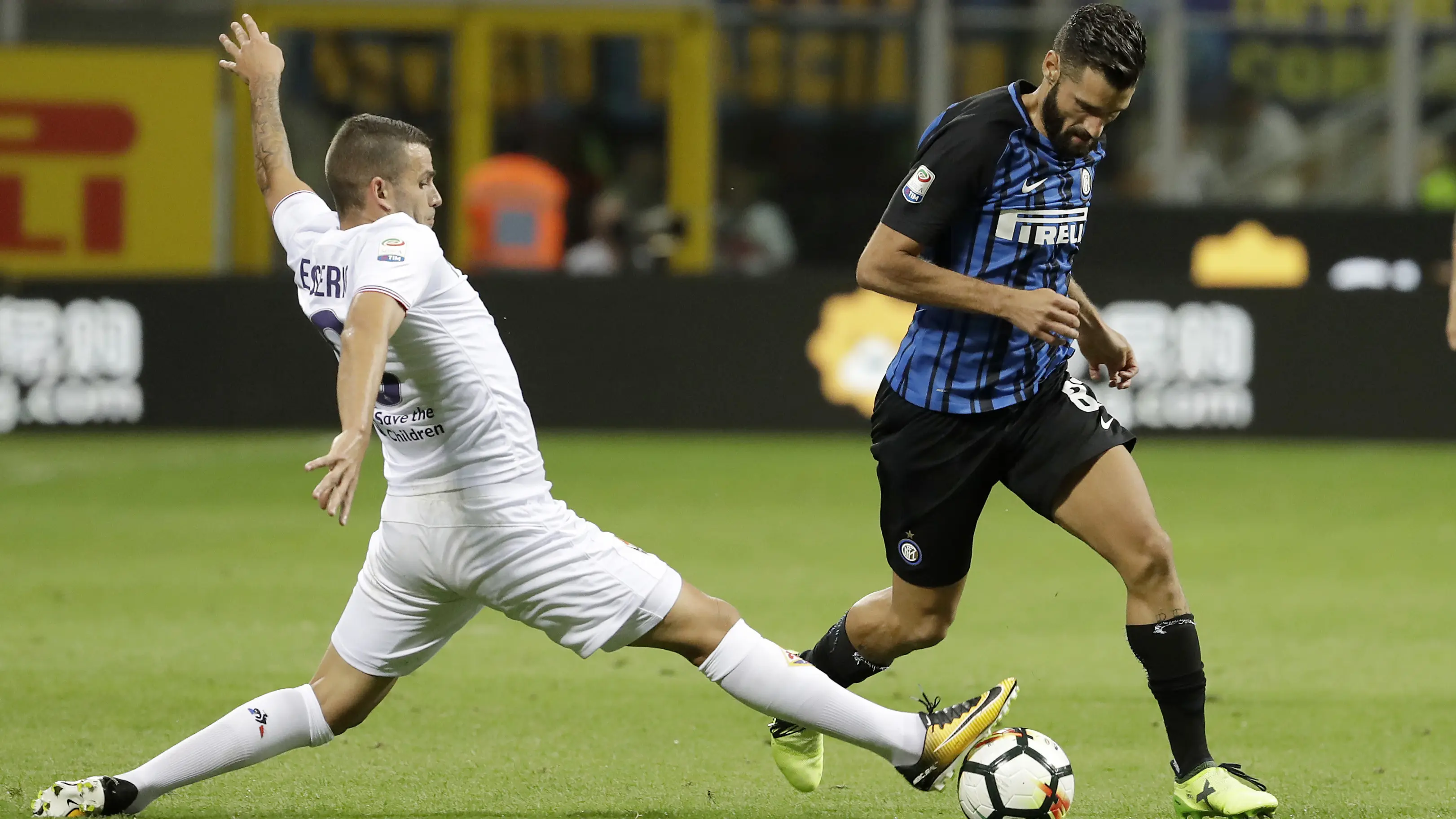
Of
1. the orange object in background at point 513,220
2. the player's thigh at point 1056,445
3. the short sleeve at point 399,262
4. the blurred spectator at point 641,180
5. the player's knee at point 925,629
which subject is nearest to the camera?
the short sleeve at point 399,262

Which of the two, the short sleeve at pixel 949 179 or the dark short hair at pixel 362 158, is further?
the short sleeve at pixel 949 179

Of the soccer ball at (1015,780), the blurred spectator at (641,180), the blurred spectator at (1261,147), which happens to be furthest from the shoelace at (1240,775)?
the blurred spectator at (1261,147)

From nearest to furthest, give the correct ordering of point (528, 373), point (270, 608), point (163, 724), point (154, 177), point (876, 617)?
point (876, 617) → point (163, 724) → point (270, 608) → point (528, 373) → point (154, 177)

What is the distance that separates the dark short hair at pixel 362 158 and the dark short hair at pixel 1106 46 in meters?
1.68

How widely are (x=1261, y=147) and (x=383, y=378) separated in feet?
60.3

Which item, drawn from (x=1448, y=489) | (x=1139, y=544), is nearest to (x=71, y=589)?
(x=1139, y=544)

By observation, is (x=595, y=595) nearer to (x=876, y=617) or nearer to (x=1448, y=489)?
(x=876, y=617)

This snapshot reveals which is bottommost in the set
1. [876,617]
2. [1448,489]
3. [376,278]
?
[1448,489]

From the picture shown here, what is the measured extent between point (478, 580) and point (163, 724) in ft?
6.62

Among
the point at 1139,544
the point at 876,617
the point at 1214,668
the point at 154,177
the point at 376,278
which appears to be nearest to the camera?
the point at 376,278

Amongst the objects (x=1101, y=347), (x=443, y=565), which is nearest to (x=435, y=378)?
(x=443, y=565)

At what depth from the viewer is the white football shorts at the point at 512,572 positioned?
4625mm

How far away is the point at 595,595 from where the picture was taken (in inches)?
183

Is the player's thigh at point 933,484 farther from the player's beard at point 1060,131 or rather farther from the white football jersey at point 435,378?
the white football jersey at point 435,378
